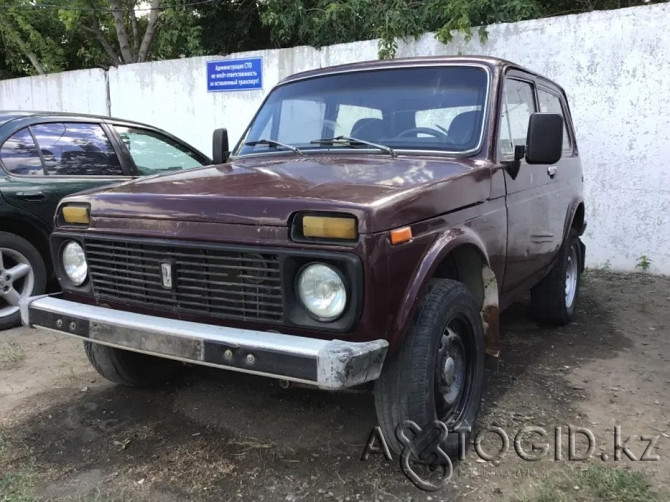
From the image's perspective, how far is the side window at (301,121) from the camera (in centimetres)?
355

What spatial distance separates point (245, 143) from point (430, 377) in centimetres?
200

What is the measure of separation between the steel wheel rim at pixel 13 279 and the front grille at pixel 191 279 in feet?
7.17

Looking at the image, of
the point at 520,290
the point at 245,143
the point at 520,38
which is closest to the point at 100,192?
the point at 245,143

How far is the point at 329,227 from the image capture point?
7.21ft

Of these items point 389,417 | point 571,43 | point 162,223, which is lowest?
point 389,417

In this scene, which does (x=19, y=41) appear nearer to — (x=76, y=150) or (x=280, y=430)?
(x=76, y=150)

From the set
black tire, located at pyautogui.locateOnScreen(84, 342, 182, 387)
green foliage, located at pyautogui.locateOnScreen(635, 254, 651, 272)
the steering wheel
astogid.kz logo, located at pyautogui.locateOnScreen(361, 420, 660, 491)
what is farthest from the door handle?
green foliage, located at pyautogui.locateOnScreen(635, 254, 651, 272)

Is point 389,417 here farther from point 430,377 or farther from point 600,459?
point 600,459

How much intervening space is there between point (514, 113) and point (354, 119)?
99 cm

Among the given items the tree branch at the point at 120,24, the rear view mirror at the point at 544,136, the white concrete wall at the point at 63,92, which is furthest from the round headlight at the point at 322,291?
the tree branch at the point at 120,24

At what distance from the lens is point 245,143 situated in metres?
3.79

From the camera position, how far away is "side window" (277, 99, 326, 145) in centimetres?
355

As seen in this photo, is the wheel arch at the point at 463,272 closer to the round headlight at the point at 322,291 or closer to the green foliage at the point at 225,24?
the round headlight at the point at 322,291

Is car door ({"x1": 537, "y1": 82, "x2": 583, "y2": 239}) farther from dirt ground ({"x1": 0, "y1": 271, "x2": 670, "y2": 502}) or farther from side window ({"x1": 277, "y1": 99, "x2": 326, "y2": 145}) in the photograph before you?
side window ({"x1": 277, "y1": 99, "x2": 326, "y2": 145})
